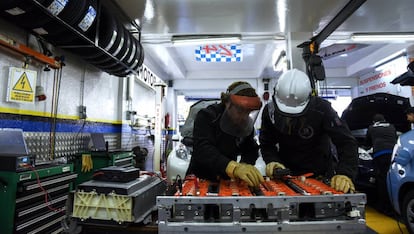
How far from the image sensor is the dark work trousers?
145 inches

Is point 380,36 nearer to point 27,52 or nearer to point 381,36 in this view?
point 381,36

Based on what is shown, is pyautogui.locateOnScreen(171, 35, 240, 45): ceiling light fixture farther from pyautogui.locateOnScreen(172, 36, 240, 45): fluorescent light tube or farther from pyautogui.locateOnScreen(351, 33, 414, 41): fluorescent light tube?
pyautogui.locateOnScreen(351, 33, 414, 41): fluorescent light tube

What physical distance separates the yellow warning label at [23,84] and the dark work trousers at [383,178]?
14.7 feet

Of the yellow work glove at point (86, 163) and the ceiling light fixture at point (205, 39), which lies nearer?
the yellow work glove at point (86, 163)

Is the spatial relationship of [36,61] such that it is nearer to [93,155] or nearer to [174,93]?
[93,155]

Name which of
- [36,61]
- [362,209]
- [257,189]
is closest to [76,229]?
[257,189]

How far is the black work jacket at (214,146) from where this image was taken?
1516 mm

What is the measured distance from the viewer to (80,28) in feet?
8.79

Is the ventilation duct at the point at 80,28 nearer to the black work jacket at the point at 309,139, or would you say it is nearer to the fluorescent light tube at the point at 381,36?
the black work jacket at the point at 309,139

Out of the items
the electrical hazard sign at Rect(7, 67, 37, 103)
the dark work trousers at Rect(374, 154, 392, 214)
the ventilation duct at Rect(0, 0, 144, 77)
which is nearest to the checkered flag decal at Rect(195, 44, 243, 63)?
the ventilation duct at Rect(0, 0, 144, 77)

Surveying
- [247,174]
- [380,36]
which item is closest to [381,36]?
[380,36]

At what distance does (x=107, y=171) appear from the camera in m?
1.31

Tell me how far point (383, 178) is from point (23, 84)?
181 inches

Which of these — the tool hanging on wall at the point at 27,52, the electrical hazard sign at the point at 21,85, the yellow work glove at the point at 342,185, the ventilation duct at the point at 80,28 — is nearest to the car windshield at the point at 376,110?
the ventilation duct at the point at 80,28
